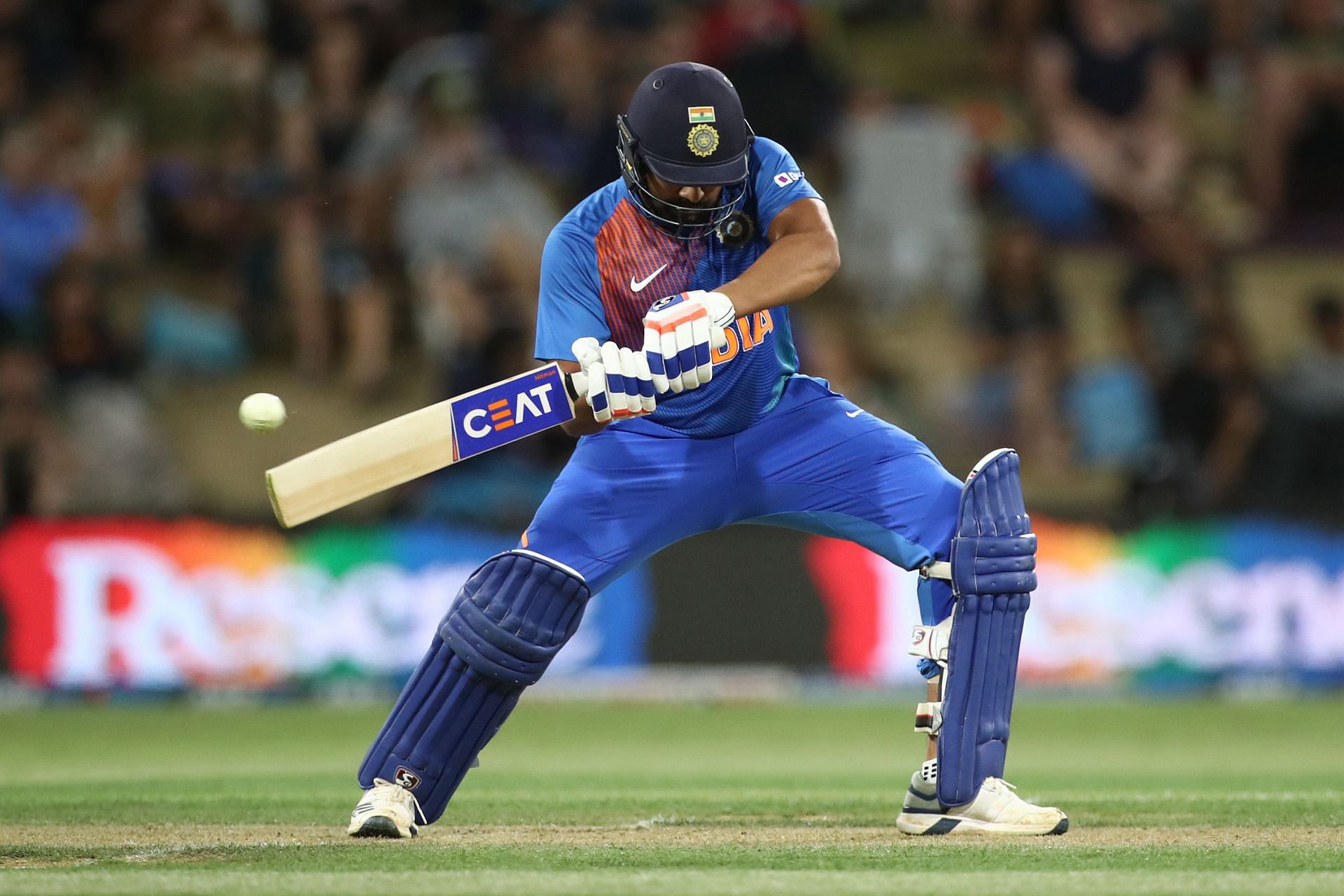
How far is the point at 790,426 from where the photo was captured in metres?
4.85

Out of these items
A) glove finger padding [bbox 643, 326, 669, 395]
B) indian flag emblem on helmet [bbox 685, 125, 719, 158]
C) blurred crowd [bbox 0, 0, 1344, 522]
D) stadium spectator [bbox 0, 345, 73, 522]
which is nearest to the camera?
glove finger padding [bbox 643, 326, 669, 395]

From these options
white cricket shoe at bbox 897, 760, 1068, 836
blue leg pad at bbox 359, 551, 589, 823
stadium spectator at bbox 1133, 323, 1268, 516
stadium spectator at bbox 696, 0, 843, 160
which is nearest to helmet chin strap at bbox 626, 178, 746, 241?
blue leg pad at bbox 359, 551, 589, 823

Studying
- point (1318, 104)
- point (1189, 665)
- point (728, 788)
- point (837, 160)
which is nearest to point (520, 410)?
point (728, 788)

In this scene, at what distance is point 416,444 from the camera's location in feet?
14.9

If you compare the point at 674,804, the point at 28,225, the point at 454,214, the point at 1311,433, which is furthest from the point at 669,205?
the point at 28,225

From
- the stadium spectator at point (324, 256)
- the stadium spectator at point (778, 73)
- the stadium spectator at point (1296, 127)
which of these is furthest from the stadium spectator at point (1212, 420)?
the stadium spectator at point (324, 256)

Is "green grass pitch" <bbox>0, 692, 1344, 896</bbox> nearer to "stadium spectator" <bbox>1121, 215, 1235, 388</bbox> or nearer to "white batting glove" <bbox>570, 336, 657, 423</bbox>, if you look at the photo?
"white batting glove" <bbox>570, 336, 657, 423</bbox>

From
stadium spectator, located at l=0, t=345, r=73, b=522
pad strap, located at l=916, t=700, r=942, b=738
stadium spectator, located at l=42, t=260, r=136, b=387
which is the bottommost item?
pad strap, located at l=916, t=700, r=942, b=738

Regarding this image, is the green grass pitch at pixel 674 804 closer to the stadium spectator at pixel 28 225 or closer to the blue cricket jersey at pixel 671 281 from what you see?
the blue cricket jersey at pixel 671 281

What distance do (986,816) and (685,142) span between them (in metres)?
1.86

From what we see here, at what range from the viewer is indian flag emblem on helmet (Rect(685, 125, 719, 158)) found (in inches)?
180

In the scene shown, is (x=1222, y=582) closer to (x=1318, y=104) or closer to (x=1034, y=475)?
(x=1034, y=475)

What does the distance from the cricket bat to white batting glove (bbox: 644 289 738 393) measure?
320 mm

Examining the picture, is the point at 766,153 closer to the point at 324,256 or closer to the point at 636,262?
the point at 636,262
